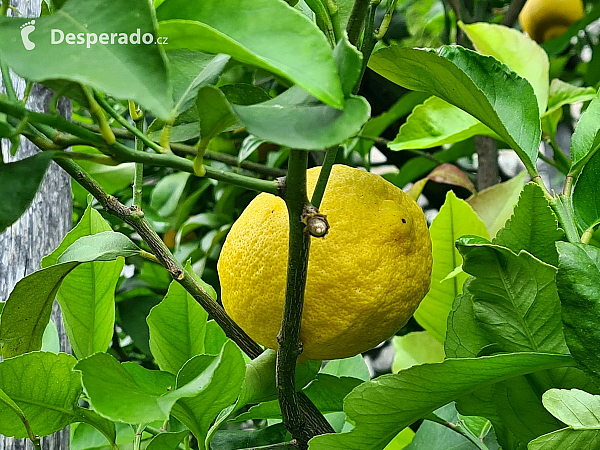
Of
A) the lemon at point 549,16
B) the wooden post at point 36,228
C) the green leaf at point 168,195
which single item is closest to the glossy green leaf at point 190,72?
the wooden post at point 36,228

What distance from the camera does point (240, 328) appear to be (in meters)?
0.40

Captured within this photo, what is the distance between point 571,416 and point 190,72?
24 centimetres

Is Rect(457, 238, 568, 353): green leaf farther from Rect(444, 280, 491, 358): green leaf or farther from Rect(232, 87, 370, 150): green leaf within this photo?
Rect(232, 87, 370, 150): green leaf

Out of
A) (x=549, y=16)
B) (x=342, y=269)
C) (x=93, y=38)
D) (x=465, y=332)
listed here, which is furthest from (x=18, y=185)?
(x=549, y=16)

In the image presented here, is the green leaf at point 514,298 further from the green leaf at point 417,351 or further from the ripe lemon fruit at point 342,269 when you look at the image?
the green leaf at point 417,351

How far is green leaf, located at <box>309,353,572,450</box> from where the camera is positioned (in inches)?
11.9

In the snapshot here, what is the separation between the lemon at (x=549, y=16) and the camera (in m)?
1.10

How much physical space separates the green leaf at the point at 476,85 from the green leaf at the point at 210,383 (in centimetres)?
18

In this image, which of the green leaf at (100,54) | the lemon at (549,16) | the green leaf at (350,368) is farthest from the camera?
the lemon at (549,16)

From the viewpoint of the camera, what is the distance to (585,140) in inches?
14.8

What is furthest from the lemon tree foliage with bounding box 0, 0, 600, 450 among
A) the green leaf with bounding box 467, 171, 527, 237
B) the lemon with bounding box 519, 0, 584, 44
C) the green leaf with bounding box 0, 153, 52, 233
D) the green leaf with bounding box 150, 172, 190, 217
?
the lemon with bounding box 519, 0, 584, 44

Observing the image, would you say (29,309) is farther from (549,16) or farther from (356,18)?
(549,16)

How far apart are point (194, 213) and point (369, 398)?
3.00ft

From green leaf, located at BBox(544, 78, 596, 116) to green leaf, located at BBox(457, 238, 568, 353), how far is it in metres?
0.33
